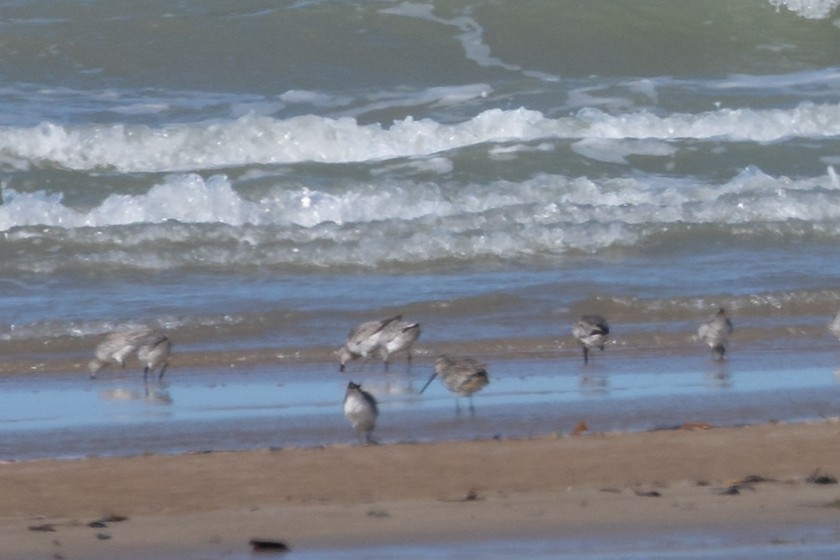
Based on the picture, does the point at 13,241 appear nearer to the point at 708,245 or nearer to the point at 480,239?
the point at 480,239

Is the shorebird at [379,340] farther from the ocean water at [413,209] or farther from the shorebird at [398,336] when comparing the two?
the ocean water at [413,209]

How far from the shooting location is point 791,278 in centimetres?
1054

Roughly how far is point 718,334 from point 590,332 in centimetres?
65

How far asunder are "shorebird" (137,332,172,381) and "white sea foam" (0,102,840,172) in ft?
21.6

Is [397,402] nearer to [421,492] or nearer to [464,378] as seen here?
[464,378]

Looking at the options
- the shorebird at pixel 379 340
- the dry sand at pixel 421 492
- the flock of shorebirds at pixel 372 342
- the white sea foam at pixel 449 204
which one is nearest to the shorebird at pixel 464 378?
the flock of shorebirds at pixel 372 342

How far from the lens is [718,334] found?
8.42 m

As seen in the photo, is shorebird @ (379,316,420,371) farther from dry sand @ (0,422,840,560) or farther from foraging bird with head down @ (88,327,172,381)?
dry sand @ (0,422,840,560)

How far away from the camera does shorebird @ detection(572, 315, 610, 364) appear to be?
8.42 m

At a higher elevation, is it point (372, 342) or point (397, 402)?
point (372, 342)

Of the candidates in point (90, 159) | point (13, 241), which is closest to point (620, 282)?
point (13, 241)

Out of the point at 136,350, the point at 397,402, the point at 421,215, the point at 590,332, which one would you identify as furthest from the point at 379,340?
the point at 421,215

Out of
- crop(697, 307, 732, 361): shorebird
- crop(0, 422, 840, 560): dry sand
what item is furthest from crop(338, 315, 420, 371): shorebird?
crop(0, 422, 840, 560): dry sand

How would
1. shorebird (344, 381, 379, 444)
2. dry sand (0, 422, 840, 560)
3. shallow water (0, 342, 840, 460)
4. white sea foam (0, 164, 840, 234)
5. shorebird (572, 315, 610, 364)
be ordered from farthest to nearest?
1. white sea foam (0, 164, 840, 234)
2. shorebird (572, 315, 610, 364)
3. shallow water (0, 342, 840, 460)
4. shorebird (344, 381, 379, 444)
5. dry sand (0, 422, 840, 560)
